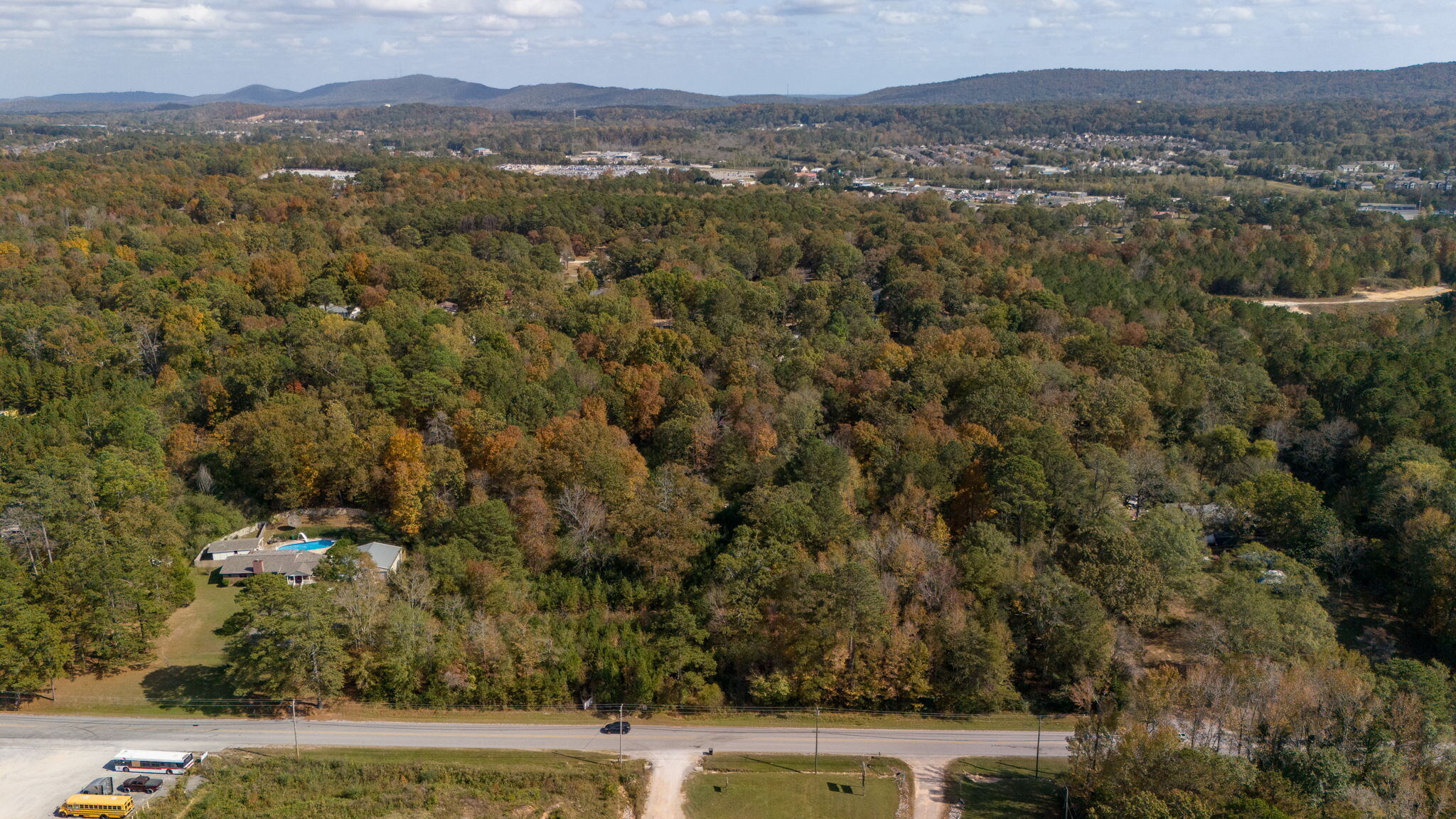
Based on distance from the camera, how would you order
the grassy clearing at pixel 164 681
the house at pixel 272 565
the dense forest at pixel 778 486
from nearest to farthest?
the dense forest at pixel 778 486
the grassy clearing at pixel 164 681
the house at pixel 272 565

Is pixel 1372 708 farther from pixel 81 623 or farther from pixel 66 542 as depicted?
pixel 66 542

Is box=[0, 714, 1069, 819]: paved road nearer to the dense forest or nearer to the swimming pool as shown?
the dense forest

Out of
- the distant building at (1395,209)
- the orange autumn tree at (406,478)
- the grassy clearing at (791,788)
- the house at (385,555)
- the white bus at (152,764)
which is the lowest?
the grassy clearing at (791,788)

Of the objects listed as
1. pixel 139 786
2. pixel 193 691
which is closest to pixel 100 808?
pixel 139 786

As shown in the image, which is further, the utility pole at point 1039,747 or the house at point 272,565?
the house at point 272,565

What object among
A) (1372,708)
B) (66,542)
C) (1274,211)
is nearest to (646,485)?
(66,542)

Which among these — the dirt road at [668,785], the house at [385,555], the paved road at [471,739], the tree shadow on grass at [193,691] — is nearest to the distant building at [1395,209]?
the paved road at [471,739]

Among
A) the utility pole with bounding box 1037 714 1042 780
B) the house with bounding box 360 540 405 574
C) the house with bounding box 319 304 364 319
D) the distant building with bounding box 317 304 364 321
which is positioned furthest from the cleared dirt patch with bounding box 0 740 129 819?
the house with bounding box 319 304 364 319

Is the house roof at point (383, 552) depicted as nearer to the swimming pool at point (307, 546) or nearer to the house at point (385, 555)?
the house at point (385, 555)
